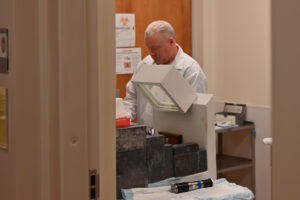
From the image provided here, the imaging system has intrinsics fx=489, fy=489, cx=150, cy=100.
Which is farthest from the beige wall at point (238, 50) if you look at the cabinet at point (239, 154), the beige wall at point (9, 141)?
the beige wall at point (9, 141)

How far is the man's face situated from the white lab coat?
0.26ft

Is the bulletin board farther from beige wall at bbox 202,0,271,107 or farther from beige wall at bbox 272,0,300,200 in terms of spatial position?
beige wall at bbox 272,0,300,200

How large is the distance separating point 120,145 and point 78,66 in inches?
44.5

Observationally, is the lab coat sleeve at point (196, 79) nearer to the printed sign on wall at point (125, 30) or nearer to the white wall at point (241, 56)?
the white wall at point (241, 56)

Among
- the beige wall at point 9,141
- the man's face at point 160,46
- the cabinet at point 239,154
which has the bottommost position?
the cabinet at point 239,154

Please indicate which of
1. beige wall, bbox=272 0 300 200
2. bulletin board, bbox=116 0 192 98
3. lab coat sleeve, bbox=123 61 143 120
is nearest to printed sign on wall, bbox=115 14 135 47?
bulletin board, bbox=116 0 192 98

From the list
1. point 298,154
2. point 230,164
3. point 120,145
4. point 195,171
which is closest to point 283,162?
point 298,154

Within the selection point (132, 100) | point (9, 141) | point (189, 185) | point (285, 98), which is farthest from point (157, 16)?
point (285, 98)

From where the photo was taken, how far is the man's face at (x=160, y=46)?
3619 mm

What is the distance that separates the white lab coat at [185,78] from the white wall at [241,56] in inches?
30.7

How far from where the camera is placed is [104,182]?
121cm

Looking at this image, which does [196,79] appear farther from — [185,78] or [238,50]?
[238,50]

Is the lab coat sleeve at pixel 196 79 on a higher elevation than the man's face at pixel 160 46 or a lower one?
lower

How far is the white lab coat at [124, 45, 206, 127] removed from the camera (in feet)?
11.6
